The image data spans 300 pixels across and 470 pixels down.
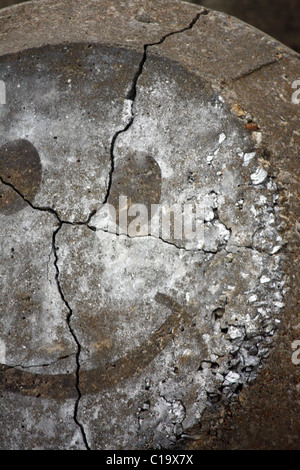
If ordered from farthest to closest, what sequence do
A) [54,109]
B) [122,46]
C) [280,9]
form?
[280,9]
[54,109]
[122,46]

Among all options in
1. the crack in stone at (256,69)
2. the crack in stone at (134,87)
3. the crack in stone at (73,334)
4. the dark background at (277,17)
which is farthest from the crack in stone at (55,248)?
the dark background at (277,17)

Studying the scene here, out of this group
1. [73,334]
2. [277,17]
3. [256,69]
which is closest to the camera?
[256,69]

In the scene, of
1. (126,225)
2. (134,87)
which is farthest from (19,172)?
(134,87)

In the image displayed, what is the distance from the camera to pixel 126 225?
97.9 inches

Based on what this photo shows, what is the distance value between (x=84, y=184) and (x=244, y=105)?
1.12 meters

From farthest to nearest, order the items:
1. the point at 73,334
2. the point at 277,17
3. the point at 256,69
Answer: the point at 277,17
the point at 73,334
the point at 256,69

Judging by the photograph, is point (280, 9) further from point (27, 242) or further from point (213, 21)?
point (27, 242)

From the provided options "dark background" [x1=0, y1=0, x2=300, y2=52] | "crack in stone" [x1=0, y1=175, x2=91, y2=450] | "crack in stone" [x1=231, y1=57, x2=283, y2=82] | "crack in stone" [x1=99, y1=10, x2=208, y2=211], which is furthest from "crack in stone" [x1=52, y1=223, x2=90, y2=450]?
"dark background" [x1=0, y1=0, x2=300, y2=52]

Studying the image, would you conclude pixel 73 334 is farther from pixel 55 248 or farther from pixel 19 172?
pixel 19 172

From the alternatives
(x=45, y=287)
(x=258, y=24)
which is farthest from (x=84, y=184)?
Answer: (x=258, y=24)

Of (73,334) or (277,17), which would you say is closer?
(73,334)

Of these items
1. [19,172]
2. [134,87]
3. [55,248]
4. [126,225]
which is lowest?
[55,248]

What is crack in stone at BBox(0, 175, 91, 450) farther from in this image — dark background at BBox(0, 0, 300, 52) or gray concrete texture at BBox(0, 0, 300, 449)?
dark background at BBox(0, 0, 300, 52)

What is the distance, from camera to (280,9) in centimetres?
326
